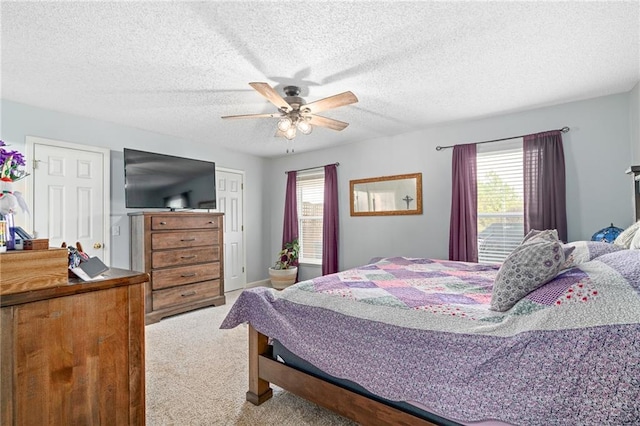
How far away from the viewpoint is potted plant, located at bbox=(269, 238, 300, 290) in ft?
17.5

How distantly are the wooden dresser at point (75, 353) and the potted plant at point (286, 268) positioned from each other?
400cm

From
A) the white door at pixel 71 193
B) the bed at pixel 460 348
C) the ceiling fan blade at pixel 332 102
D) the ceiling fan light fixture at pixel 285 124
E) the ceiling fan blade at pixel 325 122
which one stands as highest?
the ceiling fan blade at pixel 332 102

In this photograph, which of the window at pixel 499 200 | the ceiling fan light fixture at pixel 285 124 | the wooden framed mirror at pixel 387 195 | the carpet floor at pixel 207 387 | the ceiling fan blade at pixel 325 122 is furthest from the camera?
the wooden framed mirror at pixel 387 195

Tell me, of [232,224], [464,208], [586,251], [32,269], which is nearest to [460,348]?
[586,251]

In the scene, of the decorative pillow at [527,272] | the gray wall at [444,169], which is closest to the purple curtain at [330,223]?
the gray wall at [444,169]

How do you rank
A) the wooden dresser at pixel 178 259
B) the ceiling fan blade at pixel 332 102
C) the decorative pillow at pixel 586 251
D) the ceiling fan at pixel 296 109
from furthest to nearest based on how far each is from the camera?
the wooden dresser at pixel 178 259
the ceiling fan at pixel 296 109
the ceiling fan blade at pixel 332 102
the decorative pillow at pixel 586 251

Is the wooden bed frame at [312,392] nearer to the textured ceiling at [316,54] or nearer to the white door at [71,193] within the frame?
the textured ceiling at [316,54]

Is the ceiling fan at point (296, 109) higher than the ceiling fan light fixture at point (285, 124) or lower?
higher

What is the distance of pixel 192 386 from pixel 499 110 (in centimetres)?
405

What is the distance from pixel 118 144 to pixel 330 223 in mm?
3190

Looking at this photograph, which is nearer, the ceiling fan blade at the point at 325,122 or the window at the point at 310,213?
the ceiling fan blade at the point at 325,122

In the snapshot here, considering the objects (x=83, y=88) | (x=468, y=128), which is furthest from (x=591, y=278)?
(x=83, y=88)

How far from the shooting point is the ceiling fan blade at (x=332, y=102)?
2468mm

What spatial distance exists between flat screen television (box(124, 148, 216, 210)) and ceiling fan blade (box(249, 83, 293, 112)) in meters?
2.21
